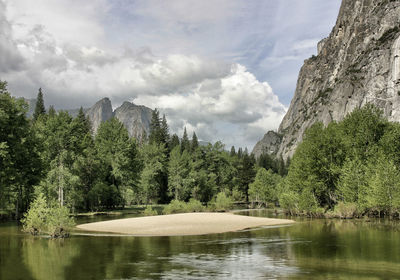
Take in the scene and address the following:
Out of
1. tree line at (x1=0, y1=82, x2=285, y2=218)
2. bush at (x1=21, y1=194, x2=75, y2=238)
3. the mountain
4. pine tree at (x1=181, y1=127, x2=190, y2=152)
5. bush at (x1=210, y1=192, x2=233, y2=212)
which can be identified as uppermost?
the mountain

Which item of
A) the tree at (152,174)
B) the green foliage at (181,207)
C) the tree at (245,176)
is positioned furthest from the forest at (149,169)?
the tree at (245,176)

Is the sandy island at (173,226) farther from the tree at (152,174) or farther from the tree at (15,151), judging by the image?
the tree at (152,174)

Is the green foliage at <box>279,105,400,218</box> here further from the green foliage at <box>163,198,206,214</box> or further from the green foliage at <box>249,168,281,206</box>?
the green foliage at <box>249,168,281,206</box>

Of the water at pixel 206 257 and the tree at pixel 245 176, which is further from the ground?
the tree at pixel 245 176

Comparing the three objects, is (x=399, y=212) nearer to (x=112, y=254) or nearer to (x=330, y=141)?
(x=330, y=141)

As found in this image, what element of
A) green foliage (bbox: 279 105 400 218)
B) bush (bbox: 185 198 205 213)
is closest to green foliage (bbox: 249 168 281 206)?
green foliage (bbox: 279 105 400 218)

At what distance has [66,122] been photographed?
6369 cm

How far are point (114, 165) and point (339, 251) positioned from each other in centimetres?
5911

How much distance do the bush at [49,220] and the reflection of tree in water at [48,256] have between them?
1.41 metres

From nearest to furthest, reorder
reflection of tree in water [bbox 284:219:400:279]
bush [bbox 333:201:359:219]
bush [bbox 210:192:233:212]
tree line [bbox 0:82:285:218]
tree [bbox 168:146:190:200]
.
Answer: reflection of tree in water [bbox 284:219:400:279]
tree line [bbox 0:82:285:218]
bush [bbox 333:201:359:219]
bush [bbox 210:192:233:212]
tree [bbox 168:146:190:200]

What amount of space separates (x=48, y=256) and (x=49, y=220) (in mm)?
9838

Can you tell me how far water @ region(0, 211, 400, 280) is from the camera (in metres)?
17.2

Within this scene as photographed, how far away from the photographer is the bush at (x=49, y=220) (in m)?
31.1

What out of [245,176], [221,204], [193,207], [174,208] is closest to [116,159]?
[174,208]
